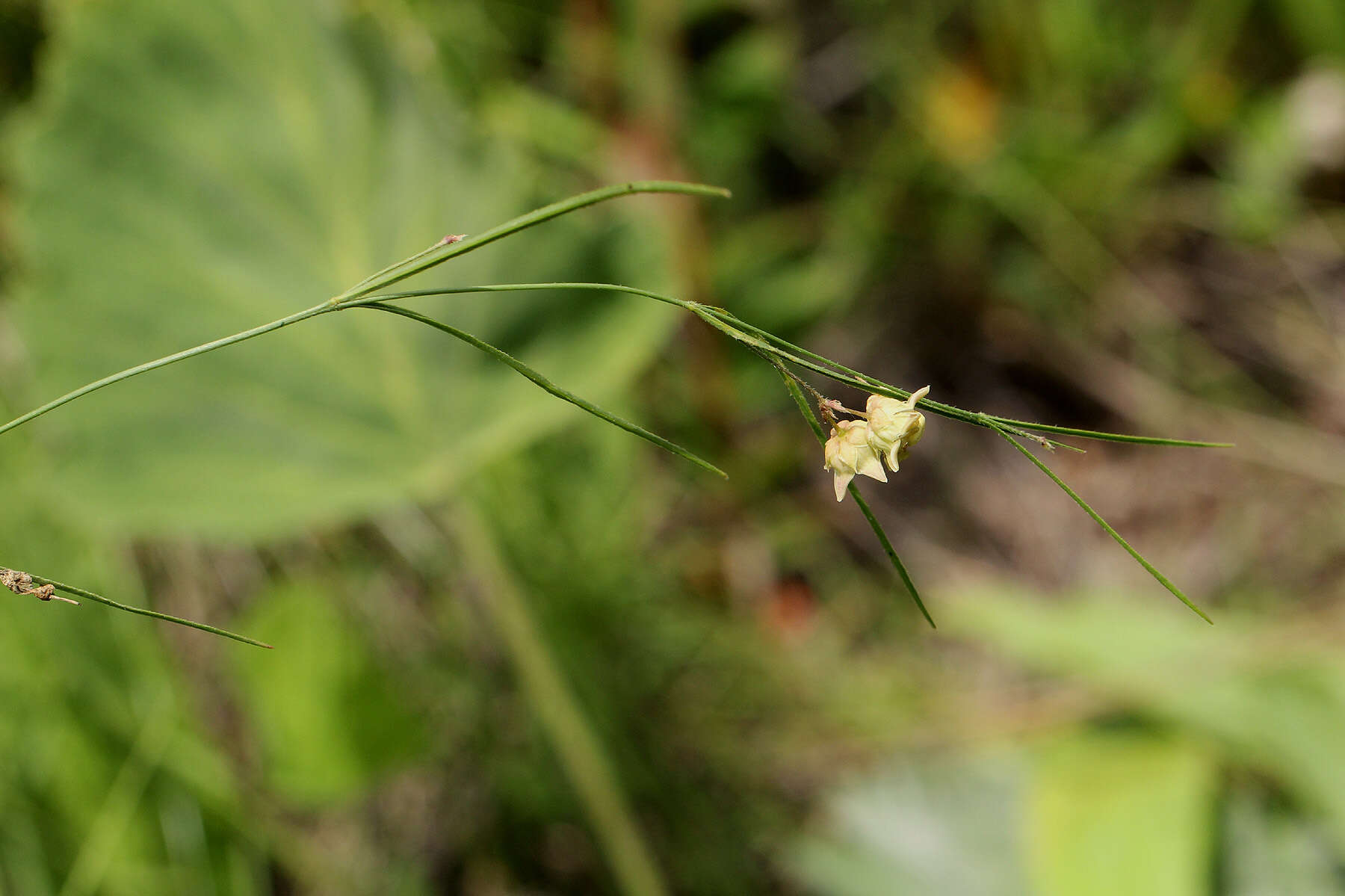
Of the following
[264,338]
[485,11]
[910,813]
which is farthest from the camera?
[485,11]

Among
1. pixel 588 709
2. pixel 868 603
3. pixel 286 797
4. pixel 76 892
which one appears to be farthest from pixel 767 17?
pixel 76 892

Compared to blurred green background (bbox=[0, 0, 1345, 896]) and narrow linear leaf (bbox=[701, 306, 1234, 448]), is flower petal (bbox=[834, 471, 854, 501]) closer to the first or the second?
narrow linear leaf (bbox=[701, 306, 1234, 448])

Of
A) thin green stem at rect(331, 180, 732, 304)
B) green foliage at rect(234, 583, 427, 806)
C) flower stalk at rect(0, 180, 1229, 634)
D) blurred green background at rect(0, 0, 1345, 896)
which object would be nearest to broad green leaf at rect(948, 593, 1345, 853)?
blurred green background at rect(0, 0, 1345, 896)

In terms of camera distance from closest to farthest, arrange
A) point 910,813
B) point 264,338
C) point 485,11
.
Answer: point 264,338
point 910,813
point 485,11

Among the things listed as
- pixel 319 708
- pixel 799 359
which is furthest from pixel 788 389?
pixel 319 708

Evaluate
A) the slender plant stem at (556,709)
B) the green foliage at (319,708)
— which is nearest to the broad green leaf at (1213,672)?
the slender plant stem at (556,709)

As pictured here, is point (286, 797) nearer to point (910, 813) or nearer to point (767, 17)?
point (910, 813)
